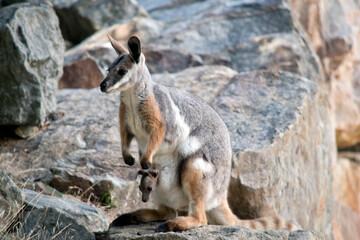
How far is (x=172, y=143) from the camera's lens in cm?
597

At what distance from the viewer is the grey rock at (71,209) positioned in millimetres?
5672

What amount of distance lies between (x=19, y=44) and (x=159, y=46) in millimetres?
5577

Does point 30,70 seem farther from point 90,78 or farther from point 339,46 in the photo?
point 339,46

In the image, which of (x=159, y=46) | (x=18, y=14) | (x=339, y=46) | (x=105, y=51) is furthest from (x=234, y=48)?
(x=18, y=14)

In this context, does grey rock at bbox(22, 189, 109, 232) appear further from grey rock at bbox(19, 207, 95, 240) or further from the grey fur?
the grey fur

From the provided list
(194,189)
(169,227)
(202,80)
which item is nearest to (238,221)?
(194,189)

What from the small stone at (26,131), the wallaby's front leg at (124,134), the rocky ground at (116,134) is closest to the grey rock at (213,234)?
the rocky ground at (116,134)

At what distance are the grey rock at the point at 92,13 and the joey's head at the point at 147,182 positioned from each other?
398 inches

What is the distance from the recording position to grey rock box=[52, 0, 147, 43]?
15.2 metres

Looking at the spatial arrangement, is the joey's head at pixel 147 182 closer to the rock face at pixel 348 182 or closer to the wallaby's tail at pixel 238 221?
the wallaby's tail at pixel 238 221

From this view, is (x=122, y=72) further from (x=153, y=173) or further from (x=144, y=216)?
(x=144, y=216)

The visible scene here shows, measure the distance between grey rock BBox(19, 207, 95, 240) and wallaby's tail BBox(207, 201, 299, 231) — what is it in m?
1.59

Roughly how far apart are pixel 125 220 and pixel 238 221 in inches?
54.6

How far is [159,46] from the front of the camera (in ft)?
43.7
